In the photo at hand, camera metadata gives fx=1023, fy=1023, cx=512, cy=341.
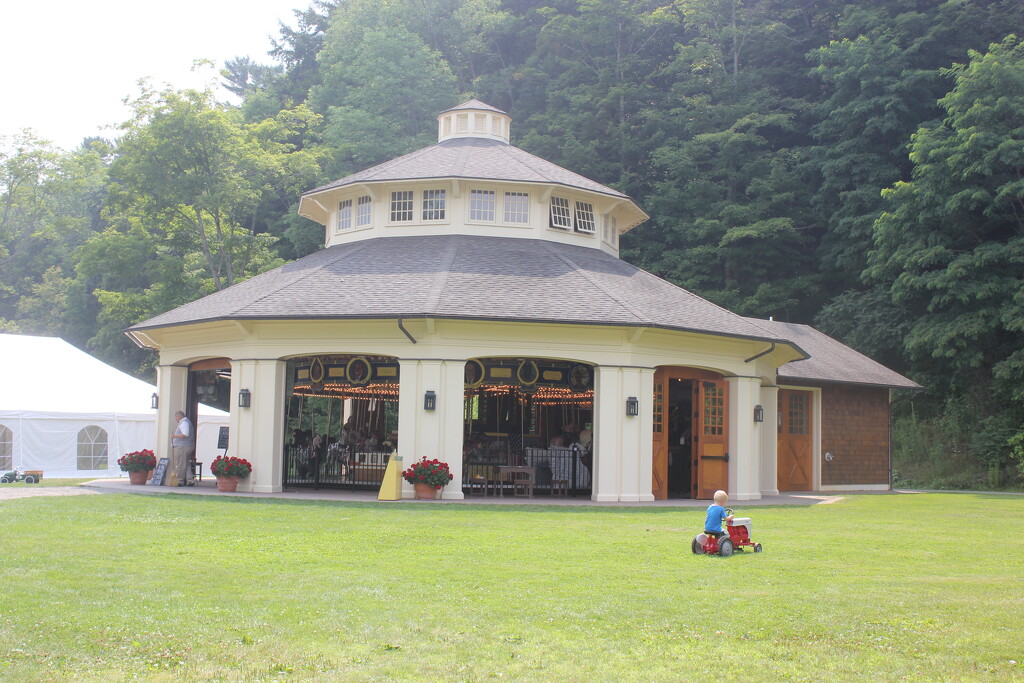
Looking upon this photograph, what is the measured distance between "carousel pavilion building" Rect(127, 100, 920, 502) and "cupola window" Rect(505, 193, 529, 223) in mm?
33

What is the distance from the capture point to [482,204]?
24016 millimetres

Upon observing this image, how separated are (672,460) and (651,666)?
55.0 feet

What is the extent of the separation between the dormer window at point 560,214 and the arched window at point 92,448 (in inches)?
586

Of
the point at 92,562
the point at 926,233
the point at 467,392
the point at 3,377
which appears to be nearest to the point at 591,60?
the point at 926,233

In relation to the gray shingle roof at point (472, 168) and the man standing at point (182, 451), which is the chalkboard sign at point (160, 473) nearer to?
the man standing at point (182, 451)

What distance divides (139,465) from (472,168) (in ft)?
33.1

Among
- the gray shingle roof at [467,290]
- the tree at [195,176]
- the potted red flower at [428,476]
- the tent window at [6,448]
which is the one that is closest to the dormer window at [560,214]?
the gray shingle roof at [467,290]

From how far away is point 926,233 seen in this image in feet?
116

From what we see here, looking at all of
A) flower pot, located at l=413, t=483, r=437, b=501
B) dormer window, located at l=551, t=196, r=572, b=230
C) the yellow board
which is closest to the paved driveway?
the yellow board

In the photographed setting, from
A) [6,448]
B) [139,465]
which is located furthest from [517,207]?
[6,448]

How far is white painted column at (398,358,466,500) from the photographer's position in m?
19.4

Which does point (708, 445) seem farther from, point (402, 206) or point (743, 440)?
point (402, 206)

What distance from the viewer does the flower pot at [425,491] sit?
1909 centimetres

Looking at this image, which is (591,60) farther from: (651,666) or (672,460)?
(651,666)
